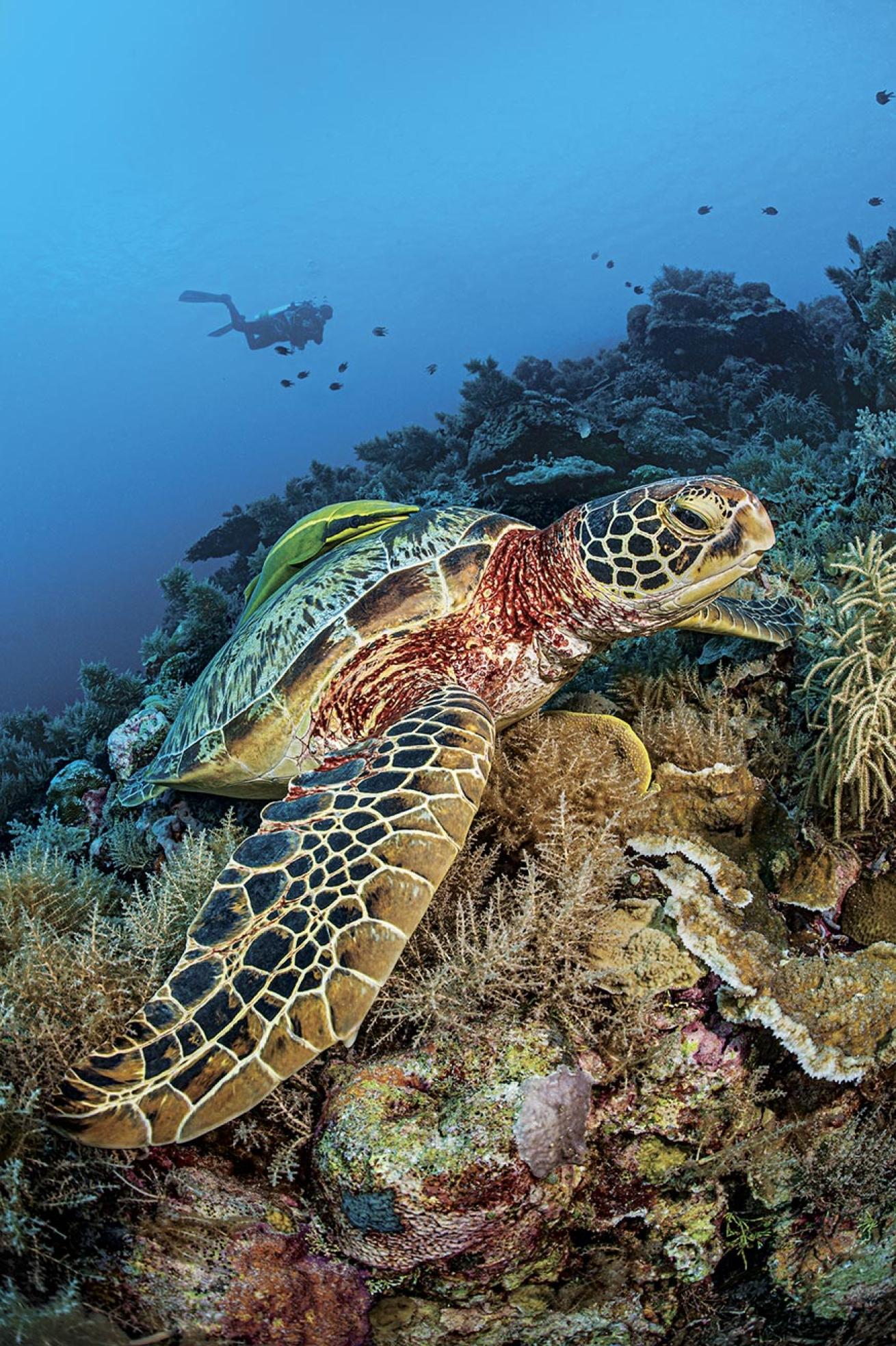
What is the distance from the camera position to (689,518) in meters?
2.29

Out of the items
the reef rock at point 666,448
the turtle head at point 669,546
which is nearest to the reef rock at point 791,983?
the turtle head at point 669,546

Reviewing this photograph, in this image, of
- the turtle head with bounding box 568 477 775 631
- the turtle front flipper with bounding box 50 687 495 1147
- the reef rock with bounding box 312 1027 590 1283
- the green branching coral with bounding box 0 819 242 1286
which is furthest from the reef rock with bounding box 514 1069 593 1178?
the turtle head with bounding box 568 477 775 631

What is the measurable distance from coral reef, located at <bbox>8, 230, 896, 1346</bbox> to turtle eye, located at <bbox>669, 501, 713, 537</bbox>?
583mm

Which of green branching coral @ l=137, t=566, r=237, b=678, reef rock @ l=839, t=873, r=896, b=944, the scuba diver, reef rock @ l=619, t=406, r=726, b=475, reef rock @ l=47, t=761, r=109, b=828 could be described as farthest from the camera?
the scuba diver

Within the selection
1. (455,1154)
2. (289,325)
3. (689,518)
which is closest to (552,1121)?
(455,1154)

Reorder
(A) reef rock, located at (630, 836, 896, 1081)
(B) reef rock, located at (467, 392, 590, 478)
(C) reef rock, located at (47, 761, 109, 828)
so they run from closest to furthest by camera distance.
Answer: (A) reef rock, located at (630, 836, 896, 1081) → (C) reef rock, located at (47, 761, 109, 828) → (B) reef rock, located at (467, 392, 590, 478)

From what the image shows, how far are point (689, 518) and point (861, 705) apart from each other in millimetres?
819

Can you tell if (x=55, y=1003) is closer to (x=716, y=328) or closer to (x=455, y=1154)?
(x=455, y=1154)

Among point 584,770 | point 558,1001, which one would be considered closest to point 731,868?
point 584,770

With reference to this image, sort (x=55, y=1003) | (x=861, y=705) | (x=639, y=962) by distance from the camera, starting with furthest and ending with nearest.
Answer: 1. (x=861, y=705)
2. (x=639, y=962)
3. (x=55, y=1003)

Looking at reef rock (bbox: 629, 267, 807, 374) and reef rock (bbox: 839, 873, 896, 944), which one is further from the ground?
reef rock (bbox: 629, 267, 807, 374)

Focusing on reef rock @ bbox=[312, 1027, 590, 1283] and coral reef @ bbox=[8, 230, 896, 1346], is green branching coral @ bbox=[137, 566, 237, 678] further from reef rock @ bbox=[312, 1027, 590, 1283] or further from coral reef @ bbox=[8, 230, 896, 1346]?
reef rock @ bbox=[312, 1027, 590, 1283]

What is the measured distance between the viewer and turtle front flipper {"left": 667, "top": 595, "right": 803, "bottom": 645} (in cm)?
265

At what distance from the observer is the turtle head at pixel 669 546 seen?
88.0 inches
